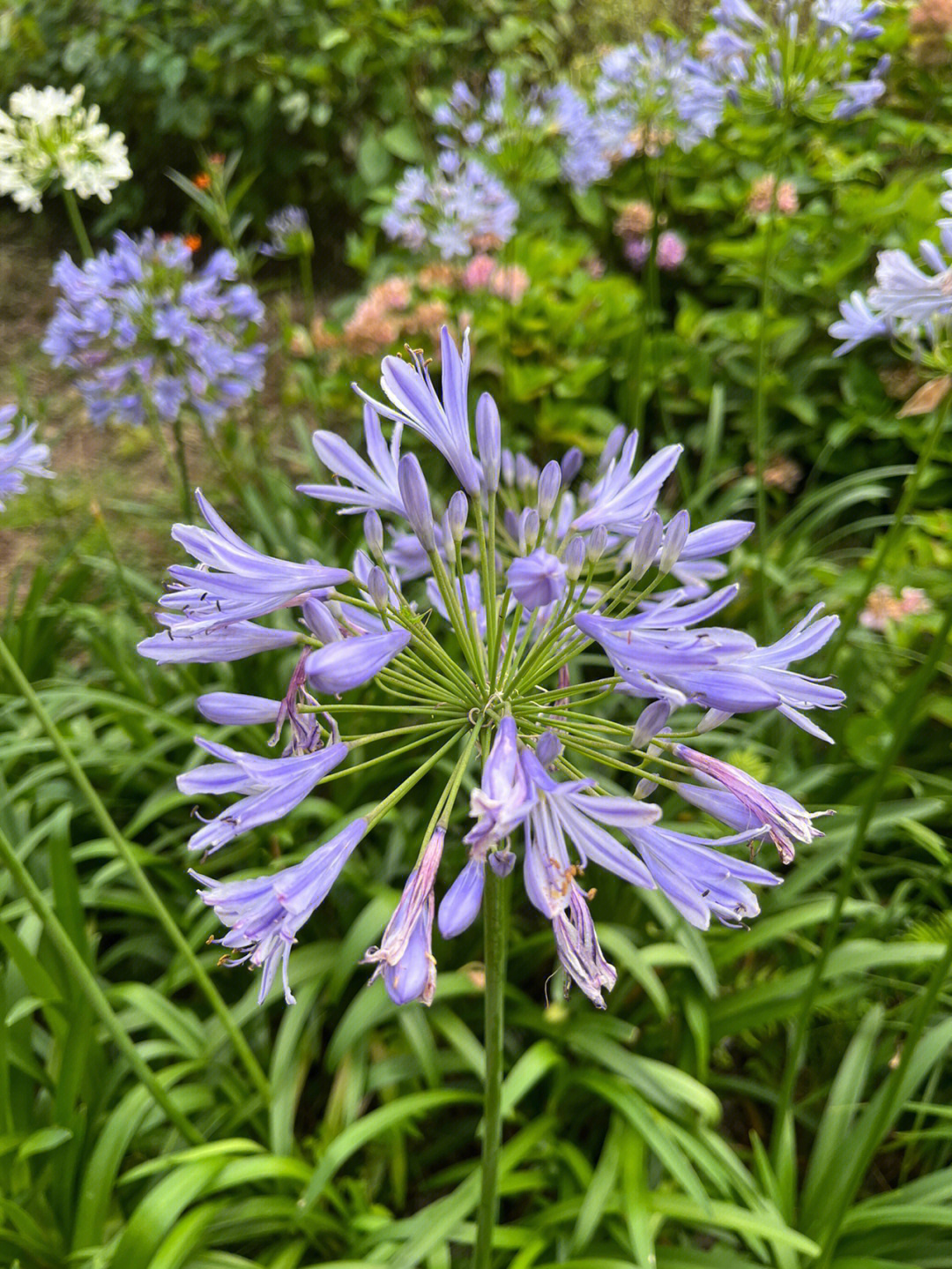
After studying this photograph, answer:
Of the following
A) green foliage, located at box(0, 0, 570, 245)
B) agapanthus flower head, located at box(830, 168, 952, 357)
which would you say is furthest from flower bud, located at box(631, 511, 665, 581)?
green foliage, located at box(0, 0, 570, 245)

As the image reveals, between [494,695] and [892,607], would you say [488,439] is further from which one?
[892,607]

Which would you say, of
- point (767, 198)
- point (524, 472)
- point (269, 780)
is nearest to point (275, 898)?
point (269, 780)

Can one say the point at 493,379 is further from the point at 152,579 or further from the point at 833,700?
the point at 833,700

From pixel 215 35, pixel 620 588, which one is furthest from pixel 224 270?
pixel 215 35

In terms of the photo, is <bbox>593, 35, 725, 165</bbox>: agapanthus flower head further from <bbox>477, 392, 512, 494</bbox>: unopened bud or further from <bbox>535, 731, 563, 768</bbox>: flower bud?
<bbox>535, 731, 563, 768</bbox>: flower bud

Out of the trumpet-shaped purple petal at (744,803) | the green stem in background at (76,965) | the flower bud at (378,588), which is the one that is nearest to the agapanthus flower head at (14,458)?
the green stem in background at (76,965)

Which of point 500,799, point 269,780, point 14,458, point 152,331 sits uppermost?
point 152,331
